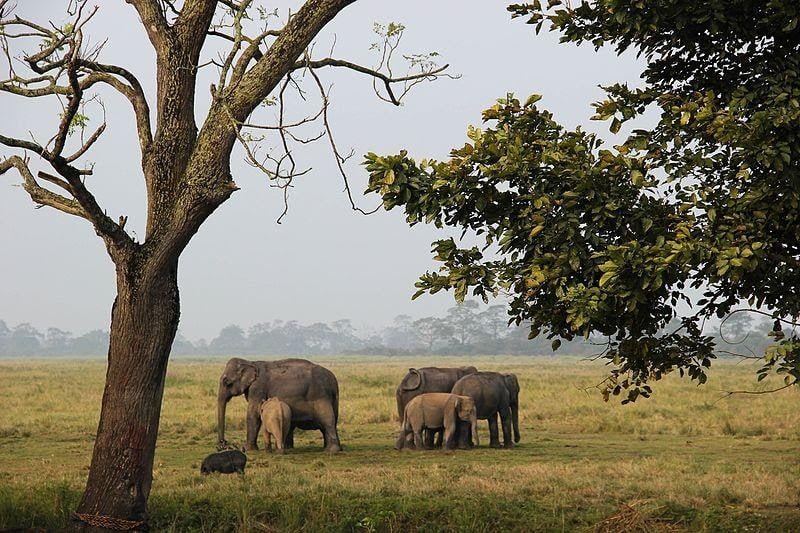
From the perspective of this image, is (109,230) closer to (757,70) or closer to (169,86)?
(169,86)

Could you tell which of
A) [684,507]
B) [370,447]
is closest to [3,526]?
[684,507]

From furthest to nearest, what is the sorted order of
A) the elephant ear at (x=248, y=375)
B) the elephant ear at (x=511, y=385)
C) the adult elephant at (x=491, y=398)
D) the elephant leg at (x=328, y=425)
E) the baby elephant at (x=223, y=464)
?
the elephant ear at (x=511, y=385) → the adult elephant at (x=491, y=398) → the elephant ear at (x=248, y=375) → the elephant leg at (x=328, y=425) → the baby elephant at (x=223, y=464)

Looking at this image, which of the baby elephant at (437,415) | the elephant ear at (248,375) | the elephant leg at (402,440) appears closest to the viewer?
the baby elephant at (437,415)

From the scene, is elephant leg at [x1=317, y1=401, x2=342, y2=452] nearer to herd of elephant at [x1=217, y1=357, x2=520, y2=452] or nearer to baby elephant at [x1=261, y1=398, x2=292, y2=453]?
herd of elephant at [x1=217, y1=357, x2=520, y2=452]

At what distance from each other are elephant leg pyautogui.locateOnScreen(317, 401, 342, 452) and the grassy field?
311 mm

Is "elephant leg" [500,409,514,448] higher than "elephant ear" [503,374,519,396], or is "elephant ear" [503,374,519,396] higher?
"elephant ear" [503,374,519,396]

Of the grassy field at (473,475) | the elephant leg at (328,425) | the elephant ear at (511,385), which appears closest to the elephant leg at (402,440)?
the grassy field at (473,475)

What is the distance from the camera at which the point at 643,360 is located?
9.48 m

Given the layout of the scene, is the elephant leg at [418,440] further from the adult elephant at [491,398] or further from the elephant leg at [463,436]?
the adult elephant at [491,398]

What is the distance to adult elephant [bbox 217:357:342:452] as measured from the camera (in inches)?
811

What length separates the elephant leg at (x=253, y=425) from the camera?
2056 cm

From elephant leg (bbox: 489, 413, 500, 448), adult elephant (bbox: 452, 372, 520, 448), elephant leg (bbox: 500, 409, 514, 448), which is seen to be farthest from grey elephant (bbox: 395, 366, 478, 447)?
elephant leg (bbox: 500, 409, 514, 448)

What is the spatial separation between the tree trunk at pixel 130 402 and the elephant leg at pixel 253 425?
408 inches

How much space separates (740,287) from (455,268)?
9.03ft
